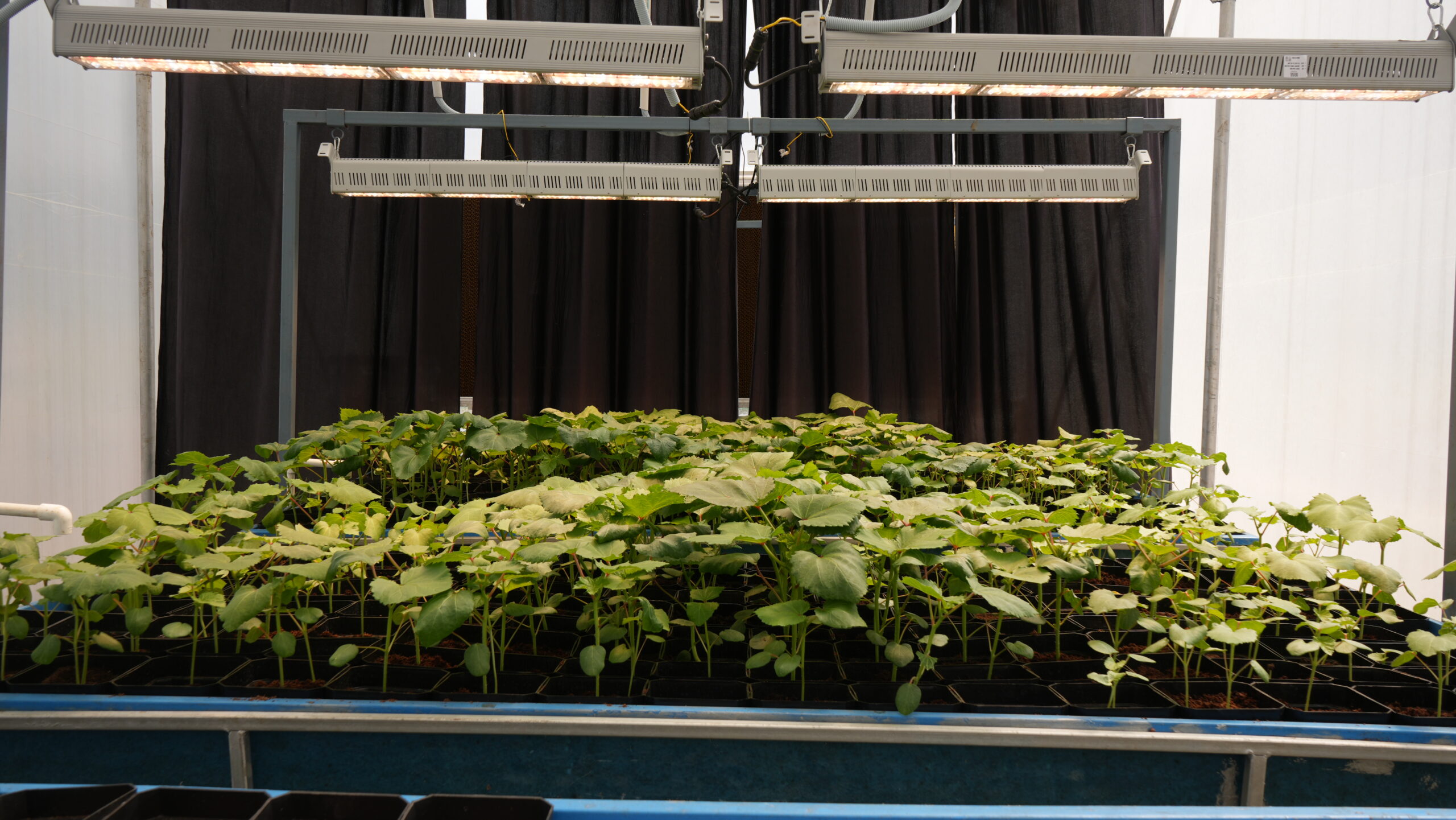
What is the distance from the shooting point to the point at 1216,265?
3.89 metres

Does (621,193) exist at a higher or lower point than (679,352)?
higher

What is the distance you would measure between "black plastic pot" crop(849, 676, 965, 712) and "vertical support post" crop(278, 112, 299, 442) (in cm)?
225

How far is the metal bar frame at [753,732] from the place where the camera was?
104 cm

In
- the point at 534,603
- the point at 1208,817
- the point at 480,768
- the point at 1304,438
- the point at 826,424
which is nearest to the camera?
the point at 1208,817

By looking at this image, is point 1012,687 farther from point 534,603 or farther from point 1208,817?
point 534,603

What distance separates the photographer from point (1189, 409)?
4.15m

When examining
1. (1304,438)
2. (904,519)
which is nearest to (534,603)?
(904,519)

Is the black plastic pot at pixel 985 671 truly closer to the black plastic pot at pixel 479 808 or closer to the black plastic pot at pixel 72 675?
the black plastic pot at pixel 479 808

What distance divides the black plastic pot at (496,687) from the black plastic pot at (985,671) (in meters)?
0.47

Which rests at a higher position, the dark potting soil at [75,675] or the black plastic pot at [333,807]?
the black plastic pot at [333,807]

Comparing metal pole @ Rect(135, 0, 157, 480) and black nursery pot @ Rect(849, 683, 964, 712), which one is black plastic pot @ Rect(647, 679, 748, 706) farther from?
metal pole @ Rect(135, 0, 157, 480)

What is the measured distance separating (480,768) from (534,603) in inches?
19.5

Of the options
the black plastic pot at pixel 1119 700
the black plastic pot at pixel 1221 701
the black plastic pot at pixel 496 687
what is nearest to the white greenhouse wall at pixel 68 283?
the black plastic pot at pixel 496 687

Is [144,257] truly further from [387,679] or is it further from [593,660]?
[593,660]
